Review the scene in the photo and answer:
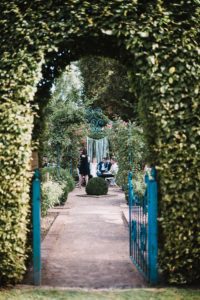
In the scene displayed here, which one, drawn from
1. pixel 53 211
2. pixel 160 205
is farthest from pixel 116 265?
pixel 53 211

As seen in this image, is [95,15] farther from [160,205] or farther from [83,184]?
[83,184]

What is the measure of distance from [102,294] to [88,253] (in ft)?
7.46

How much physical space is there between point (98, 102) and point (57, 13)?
27.4 meters

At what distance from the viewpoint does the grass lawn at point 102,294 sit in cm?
493

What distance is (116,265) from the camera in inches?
259

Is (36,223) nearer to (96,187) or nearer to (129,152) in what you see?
(129,152)

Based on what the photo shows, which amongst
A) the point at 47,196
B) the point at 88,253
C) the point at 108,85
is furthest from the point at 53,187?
the point at 108,85

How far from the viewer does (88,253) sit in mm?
7363

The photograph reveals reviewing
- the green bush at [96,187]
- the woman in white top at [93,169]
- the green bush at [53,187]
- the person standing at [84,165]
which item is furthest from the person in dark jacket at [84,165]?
the green bush at [53,187]

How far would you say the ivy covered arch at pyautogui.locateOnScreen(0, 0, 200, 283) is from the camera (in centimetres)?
518

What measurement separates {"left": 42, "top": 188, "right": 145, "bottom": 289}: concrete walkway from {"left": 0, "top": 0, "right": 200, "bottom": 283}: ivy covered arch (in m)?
0.76

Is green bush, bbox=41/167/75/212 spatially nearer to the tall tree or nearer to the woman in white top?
the woman in white top

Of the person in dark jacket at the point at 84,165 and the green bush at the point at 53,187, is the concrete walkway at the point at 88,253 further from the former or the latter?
the person in dark jacket at the point at 84,165

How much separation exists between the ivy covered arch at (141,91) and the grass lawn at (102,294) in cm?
22
